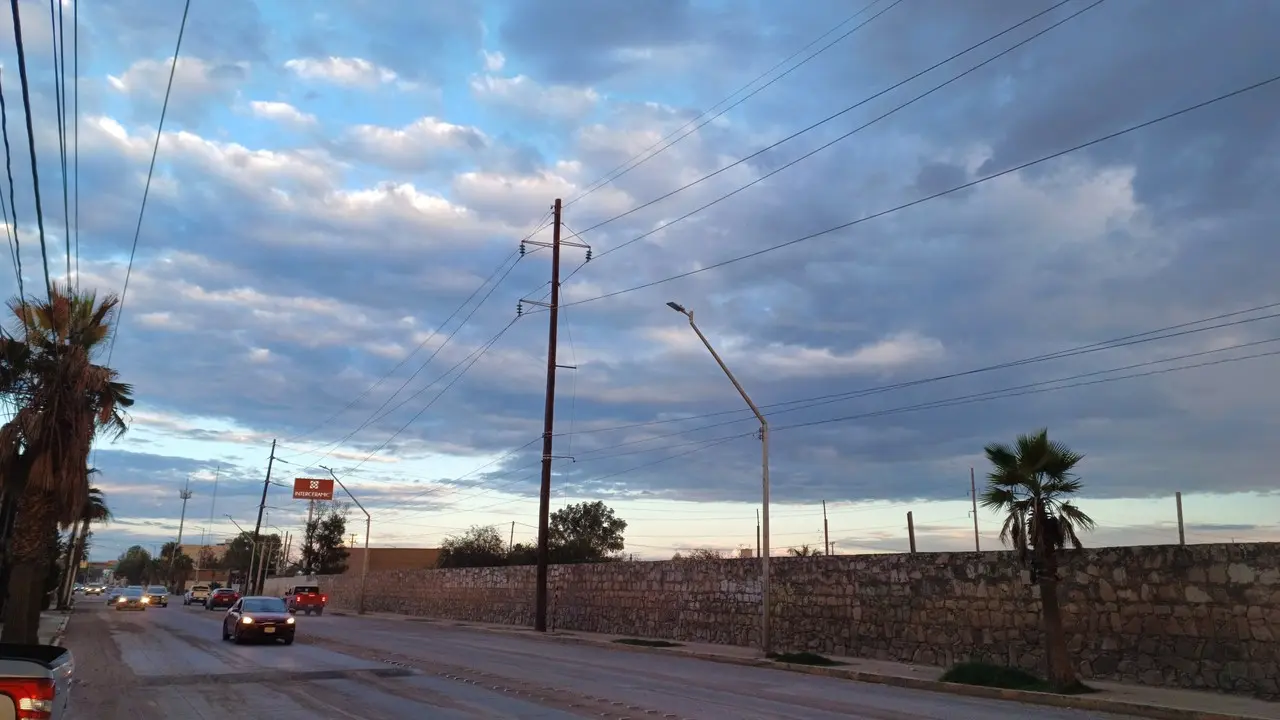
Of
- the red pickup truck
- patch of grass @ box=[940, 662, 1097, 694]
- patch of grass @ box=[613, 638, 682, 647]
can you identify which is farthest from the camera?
the red pickup truck

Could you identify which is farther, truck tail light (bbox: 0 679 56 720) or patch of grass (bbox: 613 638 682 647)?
patch of grass (bbox: 613 638 682 647)

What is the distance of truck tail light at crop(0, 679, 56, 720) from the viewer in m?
4.97

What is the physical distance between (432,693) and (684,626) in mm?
18042

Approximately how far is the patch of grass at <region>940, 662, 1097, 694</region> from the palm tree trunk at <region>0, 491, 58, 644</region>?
64.4 ft

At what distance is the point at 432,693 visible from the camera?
1436 centimetres

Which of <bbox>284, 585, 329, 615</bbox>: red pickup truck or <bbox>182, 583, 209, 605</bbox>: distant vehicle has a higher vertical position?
<bbox>284, 585, 329, 615</bbox>: red pickup truck

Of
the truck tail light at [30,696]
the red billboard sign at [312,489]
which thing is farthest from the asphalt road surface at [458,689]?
the red billboard sign at [312,489]

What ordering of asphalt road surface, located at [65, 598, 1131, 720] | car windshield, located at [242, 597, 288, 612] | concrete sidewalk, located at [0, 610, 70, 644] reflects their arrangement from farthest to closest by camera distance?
1. car windshield, located at [242, 597, 288, 612]
2. concrete sidewalk, located at [0, 610, 70, 644]
3. asphalt road surface, located at [65, 598, 1131, 720]

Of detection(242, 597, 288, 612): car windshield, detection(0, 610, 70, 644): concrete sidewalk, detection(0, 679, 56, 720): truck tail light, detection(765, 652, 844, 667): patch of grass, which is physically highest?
detection(0, 679, 56, 720): truck tail light

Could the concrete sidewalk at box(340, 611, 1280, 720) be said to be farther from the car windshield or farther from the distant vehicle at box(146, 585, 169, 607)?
the distant vehicle at box(146, 585, 169, 607)

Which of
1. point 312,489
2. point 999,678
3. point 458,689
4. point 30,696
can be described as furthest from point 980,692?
point 312,489

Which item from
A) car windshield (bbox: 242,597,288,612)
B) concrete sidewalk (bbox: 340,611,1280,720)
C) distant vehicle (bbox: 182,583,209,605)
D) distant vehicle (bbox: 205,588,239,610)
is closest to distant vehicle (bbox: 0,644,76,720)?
concrete sidewalk (bbox: 340,611,1280,720)

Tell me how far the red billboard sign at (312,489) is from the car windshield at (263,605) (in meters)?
80.4

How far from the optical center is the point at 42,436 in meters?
19.0
